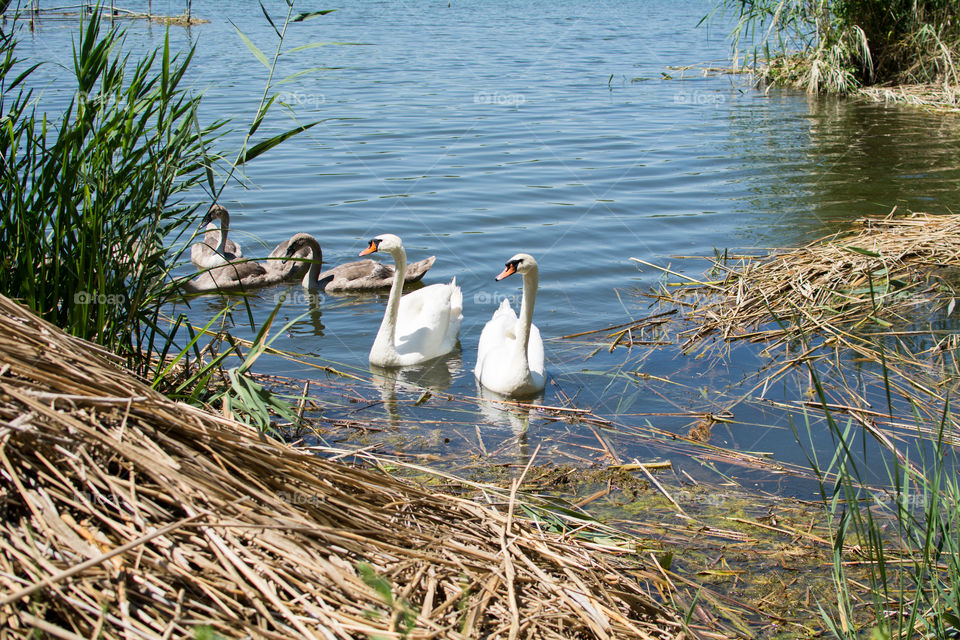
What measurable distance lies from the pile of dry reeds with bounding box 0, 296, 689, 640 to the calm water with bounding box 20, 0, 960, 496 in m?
1.52

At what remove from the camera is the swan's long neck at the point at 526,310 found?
644 centimetres

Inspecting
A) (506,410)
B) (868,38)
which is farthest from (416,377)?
(868,38)

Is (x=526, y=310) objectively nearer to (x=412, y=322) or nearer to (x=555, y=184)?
(x=412, y=322)

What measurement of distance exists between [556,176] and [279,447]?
33.7ft

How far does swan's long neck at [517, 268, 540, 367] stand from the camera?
6441 mm

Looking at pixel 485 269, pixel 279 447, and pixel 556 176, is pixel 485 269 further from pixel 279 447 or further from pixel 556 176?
pixel 279 447

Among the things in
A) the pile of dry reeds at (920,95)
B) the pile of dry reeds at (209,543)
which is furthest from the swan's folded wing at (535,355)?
the pile of dry reeds at (920,95)

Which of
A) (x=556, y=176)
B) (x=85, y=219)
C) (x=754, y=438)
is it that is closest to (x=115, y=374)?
(x=85, y=219)

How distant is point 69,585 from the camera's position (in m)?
2.14

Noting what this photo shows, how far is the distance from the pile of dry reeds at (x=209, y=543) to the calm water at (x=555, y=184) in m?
1.52

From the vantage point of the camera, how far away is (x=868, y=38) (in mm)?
17969

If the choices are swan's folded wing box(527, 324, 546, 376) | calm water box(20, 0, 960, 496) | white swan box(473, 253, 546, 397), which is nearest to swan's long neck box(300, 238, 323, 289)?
calm water box(20, 0, 960, 496)

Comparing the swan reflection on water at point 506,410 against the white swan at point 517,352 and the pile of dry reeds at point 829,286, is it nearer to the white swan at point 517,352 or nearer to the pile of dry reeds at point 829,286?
the white swan at point 517,352

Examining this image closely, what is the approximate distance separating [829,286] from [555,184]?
18.0 ft
